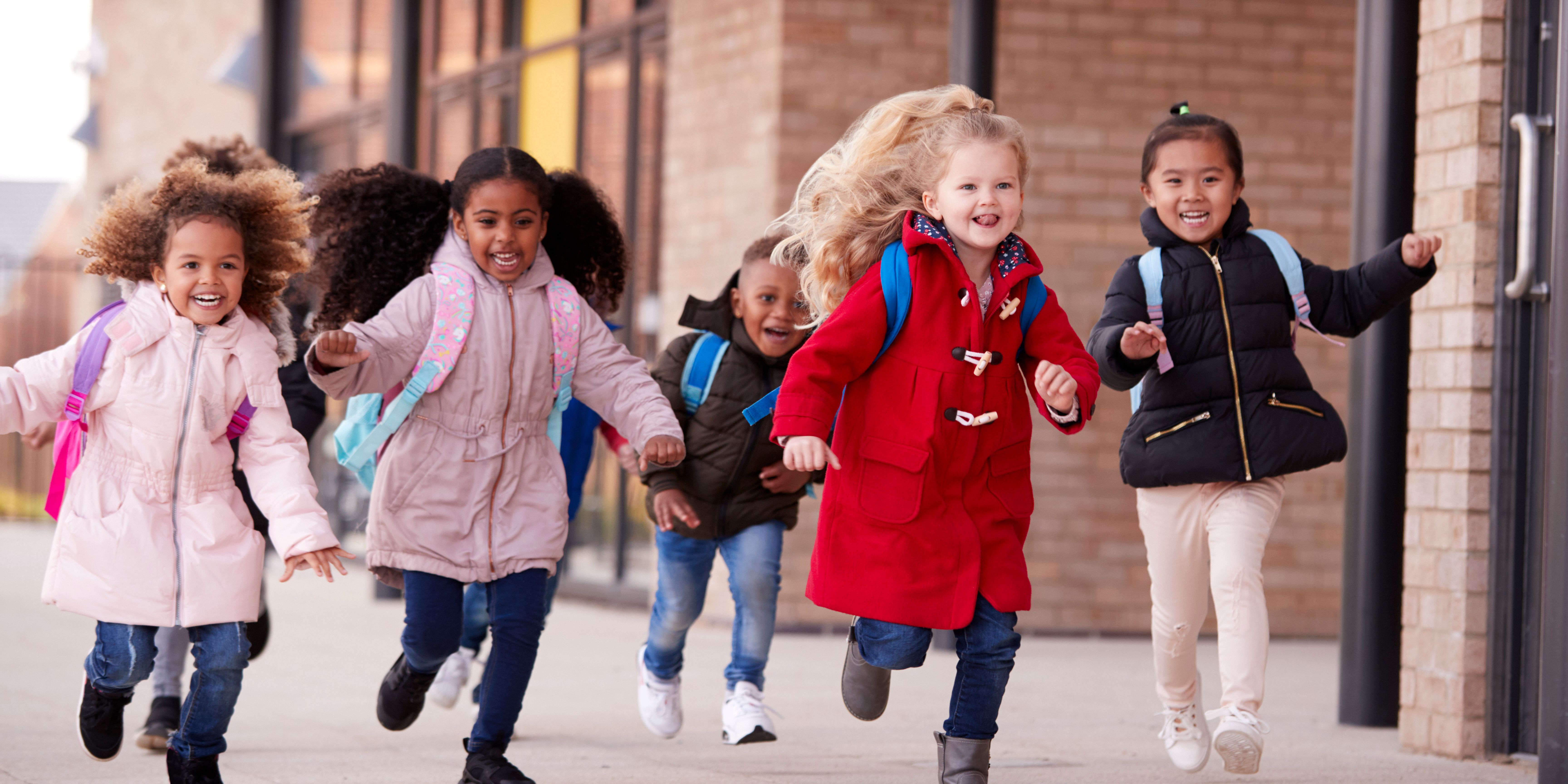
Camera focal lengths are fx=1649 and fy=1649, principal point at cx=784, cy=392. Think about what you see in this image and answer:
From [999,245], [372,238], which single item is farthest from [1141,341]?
[372,238]

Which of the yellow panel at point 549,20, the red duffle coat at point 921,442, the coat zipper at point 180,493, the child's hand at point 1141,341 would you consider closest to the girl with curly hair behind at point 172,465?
the coat zipper at point 180,493

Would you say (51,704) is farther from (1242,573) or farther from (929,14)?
(929,14)

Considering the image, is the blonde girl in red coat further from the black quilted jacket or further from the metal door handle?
the metal door handle

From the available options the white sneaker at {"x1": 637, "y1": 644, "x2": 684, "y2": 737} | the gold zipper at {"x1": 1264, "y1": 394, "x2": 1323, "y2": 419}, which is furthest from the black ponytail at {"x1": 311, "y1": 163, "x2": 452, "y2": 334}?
the gold zipper at {"x1": 1264, "y1": 394, "x2": 1323, "y2": 419}

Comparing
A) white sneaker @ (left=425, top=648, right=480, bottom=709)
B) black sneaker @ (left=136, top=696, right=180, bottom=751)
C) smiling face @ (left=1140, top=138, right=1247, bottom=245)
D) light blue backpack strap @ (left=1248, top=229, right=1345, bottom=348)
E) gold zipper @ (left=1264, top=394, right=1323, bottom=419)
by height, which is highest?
smiling face @ (left=1140, top=138, right=1247, bottom=245)

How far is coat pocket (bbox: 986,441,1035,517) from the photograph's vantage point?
3824 mm

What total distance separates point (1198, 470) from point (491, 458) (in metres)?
1.81

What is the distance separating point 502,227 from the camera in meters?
4.27

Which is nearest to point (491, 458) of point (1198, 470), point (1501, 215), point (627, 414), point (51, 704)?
point (627, 414)

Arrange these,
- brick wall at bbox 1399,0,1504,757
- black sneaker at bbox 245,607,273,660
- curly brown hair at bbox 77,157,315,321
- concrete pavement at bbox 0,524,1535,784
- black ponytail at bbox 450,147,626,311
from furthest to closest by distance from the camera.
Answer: black sneaker at bbox 245,607,273,660 < brick wall at bbox 1399,0,1504,757 < black ponytail at bbox 450,147,626,311 < concrete pavement at bbox 0,524,1535,784 < curly brown hair at bbox 77,157,315,321

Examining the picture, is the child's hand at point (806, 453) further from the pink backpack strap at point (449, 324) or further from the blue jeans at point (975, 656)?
the pink backpack strap at point (449, 324)

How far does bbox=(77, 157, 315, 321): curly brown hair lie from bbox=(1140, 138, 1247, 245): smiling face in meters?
2.24

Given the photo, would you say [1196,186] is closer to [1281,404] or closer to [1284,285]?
[1284,285]

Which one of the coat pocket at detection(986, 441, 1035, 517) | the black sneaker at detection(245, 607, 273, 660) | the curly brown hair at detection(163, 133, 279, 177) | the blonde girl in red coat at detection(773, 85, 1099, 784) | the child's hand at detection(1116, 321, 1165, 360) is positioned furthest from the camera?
the black sneaker at detection(245, 607, 273, 660)
